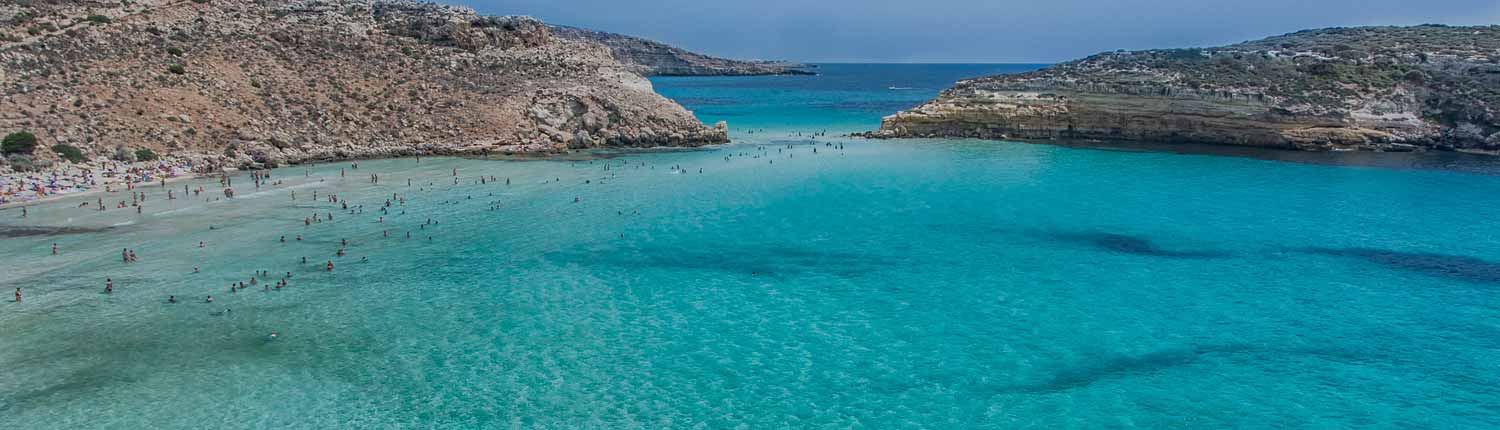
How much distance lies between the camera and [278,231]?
3130cm

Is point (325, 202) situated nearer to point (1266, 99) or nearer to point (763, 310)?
point (763, 310)

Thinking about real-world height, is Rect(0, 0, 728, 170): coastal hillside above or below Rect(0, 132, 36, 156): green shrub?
above

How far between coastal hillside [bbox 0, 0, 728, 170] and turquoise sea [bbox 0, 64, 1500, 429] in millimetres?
9522

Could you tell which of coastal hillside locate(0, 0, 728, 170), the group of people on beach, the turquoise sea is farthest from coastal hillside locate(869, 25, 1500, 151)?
the group of people on beach

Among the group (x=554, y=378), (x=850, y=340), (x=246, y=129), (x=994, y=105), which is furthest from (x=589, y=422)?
(x=994, y=105)

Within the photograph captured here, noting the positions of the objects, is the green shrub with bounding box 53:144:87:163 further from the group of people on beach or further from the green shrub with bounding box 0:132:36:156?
the group of people on beach

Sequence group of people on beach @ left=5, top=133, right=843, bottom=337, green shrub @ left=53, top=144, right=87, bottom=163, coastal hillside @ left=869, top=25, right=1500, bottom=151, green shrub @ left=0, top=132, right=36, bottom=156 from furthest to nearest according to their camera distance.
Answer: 1. coastal hillside @ left=869, top=25, right=1500, bottom=151
2. green shrub @ left=53, top=144, right=87, bottom=163
3. green shrub @ left=0, top=132, right=36, bottom=156
4. group of people on beach @ left=5, top=133, right=843, bottom=337

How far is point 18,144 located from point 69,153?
182cm

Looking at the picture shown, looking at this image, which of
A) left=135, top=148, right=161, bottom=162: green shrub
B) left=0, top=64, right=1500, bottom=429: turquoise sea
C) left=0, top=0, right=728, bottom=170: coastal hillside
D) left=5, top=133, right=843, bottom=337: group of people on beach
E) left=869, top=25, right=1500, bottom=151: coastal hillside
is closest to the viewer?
left=0, top=64, right=1500, bottom=429: turquoise sea

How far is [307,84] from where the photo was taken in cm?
→ 5459

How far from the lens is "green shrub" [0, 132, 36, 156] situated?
40.3 m

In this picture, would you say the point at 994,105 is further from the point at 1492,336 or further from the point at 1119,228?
the point at 1492,336

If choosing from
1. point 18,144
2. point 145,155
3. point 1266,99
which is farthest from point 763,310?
point 1266,99

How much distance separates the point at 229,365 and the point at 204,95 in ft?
122
